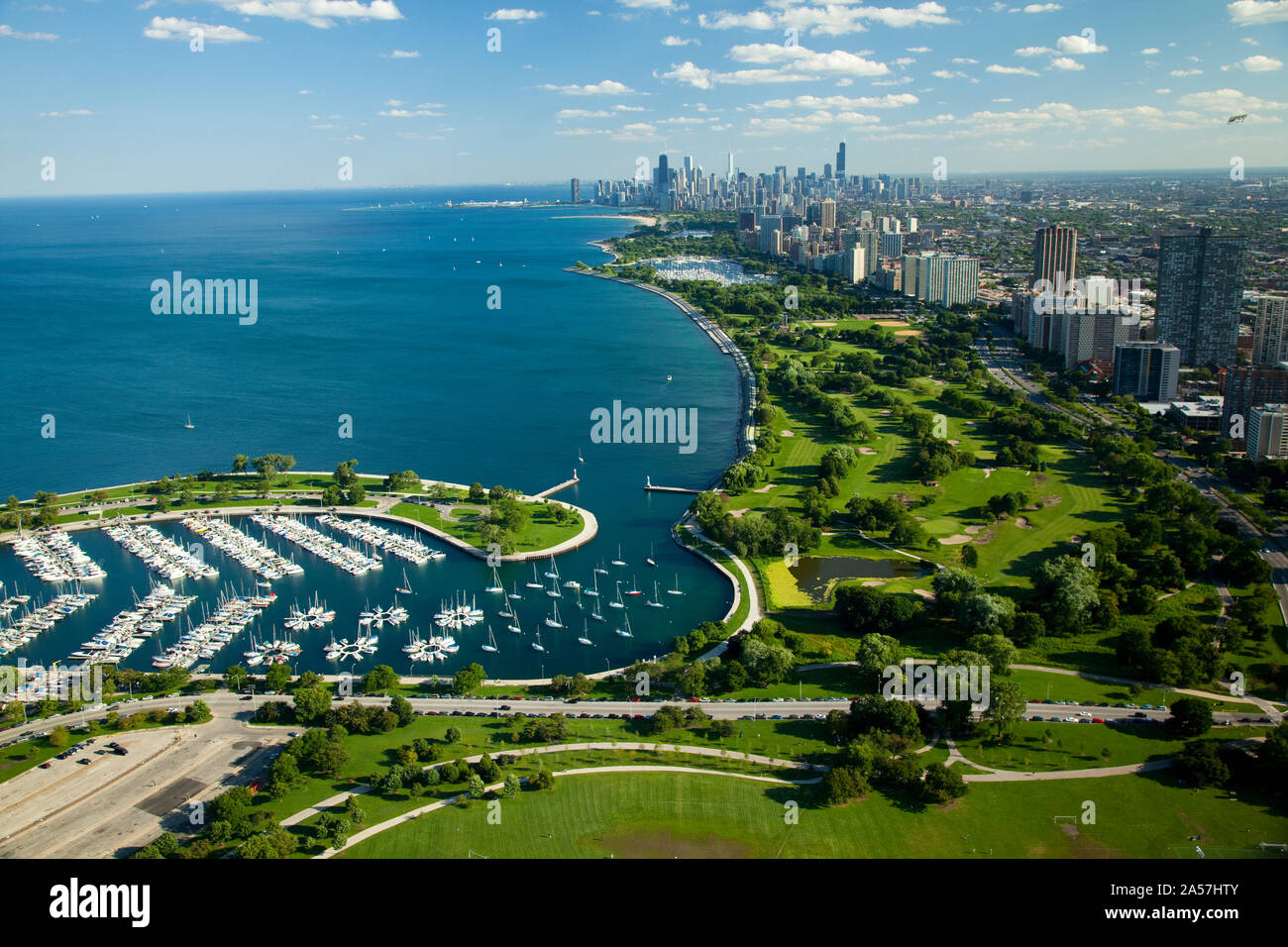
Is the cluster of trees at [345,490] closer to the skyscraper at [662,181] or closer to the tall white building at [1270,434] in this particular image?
the tall white building at [1270,434]

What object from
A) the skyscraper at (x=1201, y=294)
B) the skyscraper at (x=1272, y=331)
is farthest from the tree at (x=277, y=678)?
the skyscraper at (x=1201, y=294)

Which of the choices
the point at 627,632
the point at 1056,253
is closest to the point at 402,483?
the point at 627,632

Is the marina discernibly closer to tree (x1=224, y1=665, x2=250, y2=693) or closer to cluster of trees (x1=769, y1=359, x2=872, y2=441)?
tree (x1=224, y1=665, x2=250, y2=693)

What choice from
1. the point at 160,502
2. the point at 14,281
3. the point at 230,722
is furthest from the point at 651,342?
the point at 14,281

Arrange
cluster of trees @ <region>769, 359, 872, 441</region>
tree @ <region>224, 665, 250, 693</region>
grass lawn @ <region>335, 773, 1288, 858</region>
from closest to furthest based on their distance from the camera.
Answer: grass lawn @ <region>335, 773, 1288, 858</region>
tree @ <region>224, 665, 250, 693</region>
cluster of trees @ <region>769, 359, 872, 441</region>

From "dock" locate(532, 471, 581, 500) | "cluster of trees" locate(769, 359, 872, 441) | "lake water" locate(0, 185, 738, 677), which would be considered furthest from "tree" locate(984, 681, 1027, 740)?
"cluster of trees" locate(769, 359, 872, 441)

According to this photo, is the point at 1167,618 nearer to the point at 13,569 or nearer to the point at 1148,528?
the point at 1148,528

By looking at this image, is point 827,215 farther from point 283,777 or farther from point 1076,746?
point 283,777
